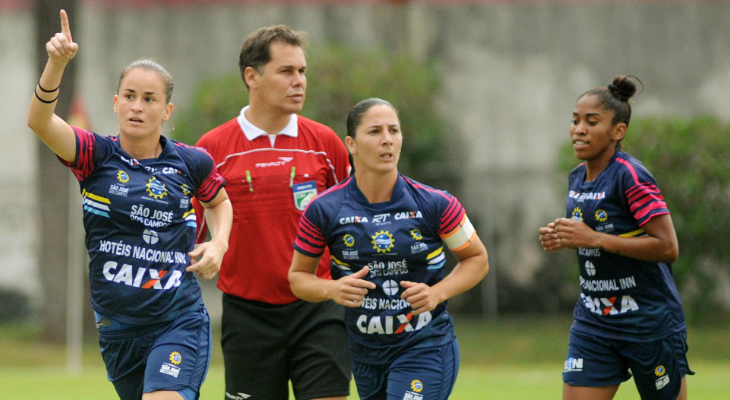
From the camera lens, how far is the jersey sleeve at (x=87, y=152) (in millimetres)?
5145

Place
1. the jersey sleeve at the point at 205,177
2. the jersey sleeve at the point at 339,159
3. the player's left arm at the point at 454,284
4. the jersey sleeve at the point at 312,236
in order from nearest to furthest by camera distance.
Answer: the player's left arm at the point at 454,284
the jersey sleeve at the point at 312,236
the jersey sleeve at the point at 205,177
the jersey sleeve at the point at 339,159

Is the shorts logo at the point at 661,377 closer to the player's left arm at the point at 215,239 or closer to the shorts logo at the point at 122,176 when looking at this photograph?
the player's left arm at the point at 215,239

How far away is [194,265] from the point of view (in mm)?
5023

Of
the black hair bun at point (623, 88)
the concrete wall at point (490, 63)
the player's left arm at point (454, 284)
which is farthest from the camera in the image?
the concrete wall at point (490, 63)

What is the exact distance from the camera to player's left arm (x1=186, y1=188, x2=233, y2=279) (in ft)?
16.6

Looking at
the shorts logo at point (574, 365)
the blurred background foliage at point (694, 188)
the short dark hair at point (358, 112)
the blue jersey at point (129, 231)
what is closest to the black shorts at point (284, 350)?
the blue jersey at point (129, 231)

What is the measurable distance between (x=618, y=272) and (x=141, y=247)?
275 cm

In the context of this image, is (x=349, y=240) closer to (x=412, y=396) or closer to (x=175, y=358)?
(x=412, y=396)

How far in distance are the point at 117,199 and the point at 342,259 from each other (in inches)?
48.4

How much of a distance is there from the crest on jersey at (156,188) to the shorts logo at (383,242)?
1.14 metres

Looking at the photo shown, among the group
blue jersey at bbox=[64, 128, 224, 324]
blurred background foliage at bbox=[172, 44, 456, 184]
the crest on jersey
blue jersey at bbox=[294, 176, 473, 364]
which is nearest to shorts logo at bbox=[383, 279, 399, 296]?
blue jersey at bbox=[294, 176, 473, 364]

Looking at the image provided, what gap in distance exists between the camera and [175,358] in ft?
16.9

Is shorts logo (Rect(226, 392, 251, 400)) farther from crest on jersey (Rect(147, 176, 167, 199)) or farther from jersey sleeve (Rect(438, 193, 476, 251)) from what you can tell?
jersey sleeve (Rect(438, 193, 476, 251))

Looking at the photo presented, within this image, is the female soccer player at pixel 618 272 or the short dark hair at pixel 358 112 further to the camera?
the female soccer player at pixel 618 272
